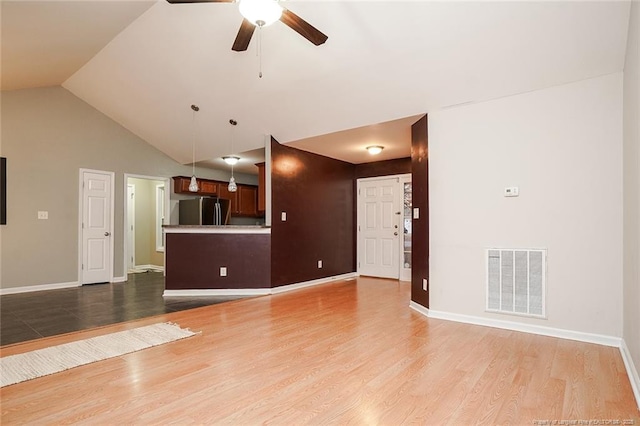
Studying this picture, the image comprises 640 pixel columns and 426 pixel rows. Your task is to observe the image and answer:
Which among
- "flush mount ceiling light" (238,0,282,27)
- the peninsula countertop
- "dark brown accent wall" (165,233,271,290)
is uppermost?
"flush mount ceiling light" (238,0,282,27)

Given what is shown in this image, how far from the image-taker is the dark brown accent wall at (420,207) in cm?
412

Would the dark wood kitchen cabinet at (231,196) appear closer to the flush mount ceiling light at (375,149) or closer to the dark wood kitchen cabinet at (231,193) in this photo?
the dark wood kitchen cabinet at (231,193)

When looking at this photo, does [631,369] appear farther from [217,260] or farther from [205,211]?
[205,211]

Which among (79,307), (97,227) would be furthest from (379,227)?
(97,227)

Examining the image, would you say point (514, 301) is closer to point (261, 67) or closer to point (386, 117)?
point (386, 117)

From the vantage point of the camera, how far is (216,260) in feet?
17.5

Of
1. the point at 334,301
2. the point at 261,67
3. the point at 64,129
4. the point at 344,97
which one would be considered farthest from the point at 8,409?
the point at 64,129

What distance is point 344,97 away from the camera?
4.25 meters

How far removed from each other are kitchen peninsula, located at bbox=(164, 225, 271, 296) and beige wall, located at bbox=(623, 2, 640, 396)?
Result: 165 inches

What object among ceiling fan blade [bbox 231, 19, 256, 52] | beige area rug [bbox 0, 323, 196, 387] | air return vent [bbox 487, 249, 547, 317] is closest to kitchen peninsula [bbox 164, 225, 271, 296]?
beige area rug [bbox 0, 323, 196, 387]

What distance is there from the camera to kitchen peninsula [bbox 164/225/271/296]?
526 cm

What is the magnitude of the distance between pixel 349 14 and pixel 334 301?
347 cm

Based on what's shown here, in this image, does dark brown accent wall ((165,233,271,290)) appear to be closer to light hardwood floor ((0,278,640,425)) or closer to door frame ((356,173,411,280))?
light hardwood floor ((0,278,640,425))

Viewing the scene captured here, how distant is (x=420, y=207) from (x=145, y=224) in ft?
22.8
